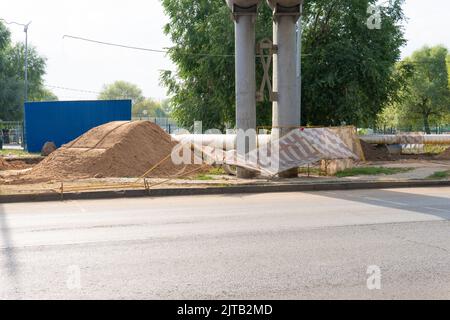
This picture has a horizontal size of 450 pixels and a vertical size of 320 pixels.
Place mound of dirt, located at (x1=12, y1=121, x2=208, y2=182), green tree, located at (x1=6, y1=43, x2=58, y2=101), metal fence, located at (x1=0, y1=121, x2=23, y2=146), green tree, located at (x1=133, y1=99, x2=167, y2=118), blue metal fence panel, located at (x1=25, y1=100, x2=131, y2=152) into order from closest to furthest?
mound of dirt, located at (x1=12, y1=121, x2=208, y2=182)
blue metal fence panel, located at (x1=25, y1=100, x2=131, y2=152)
metal fence, located at (x1=0, y1=121, x2=23, y2=146)
green tree, located at (x1=6, y1=43, x2=58, y2=101)
green tree, located at (x1=133, y1=99, x2=167, y2=118)

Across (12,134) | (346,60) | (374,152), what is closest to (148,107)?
(12,134)

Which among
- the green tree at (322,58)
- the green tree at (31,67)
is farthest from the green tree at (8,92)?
the green tree at (322,58)

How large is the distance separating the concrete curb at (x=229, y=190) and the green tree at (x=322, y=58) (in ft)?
44.7

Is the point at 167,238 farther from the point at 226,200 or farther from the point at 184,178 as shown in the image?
the point at 184,178

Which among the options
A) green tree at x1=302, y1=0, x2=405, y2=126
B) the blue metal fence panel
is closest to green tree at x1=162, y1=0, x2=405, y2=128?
green tree at x1=302, y1=0, x2=405, y2=126

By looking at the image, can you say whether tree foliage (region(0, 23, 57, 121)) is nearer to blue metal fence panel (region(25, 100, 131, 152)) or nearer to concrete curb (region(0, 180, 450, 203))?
blue metal fence panel (region(25, 100, 131, 152))

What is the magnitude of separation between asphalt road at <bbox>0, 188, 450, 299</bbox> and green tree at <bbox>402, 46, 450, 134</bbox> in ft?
205

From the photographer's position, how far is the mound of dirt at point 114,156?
666 inches

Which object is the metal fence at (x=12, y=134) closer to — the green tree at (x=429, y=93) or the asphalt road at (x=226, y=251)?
the asphalt road at (x=226, y=251)

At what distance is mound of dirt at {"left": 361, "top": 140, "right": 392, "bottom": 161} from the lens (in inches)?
1014

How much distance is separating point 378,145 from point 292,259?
23625mm

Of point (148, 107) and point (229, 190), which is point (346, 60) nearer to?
point (229, 190)

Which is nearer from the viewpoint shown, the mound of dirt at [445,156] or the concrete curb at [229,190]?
the concrete curb at [229,190]

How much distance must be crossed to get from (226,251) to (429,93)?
6845cm
